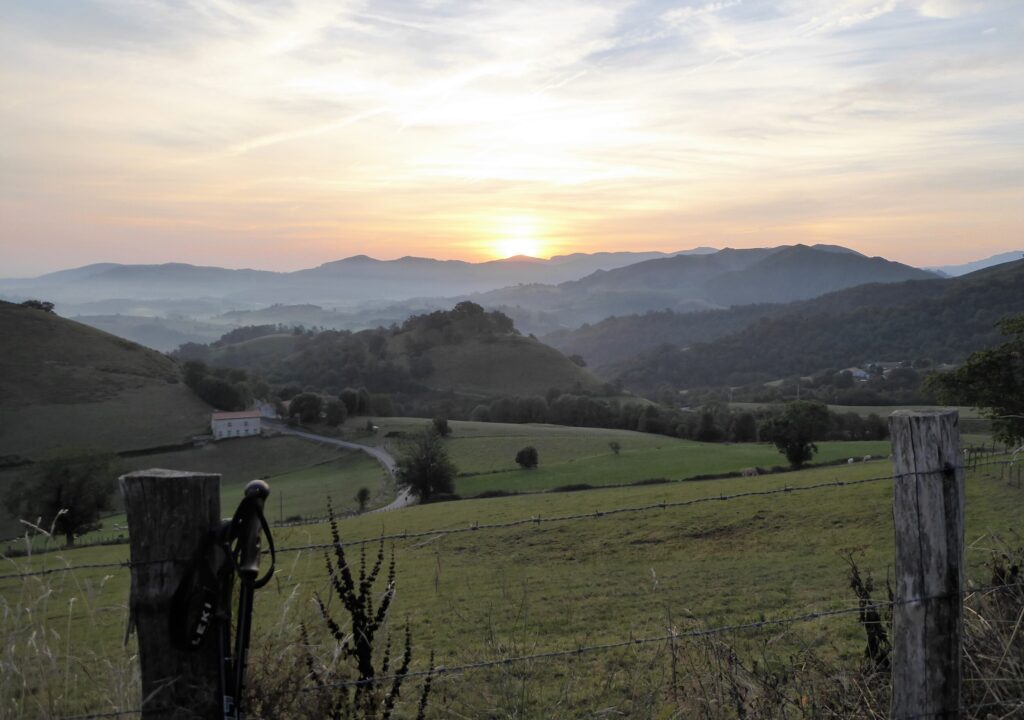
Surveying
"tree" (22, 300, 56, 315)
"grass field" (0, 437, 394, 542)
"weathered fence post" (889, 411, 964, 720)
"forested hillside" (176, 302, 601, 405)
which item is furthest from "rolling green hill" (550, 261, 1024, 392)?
"weathered fence post" (889, 411, 964, 720)

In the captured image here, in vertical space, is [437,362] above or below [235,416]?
above

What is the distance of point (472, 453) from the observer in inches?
2378

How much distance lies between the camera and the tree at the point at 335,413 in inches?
3189

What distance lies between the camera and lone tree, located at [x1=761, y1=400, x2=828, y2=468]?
143ft

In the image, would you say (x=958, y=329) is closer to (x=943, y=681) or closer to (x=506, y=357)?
(x=506, y=357)

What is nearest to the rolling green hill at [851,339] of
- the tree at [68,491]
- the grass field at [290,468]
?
the grass field at [290,468]

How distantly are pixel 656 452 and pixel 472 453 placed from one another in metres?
15.4

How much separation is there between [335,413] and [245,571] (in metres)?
80.8

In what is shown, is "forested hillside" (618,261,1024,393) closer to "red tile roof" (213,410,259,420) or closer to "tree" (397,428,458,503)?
"red tile roof" (213,410,259,420)

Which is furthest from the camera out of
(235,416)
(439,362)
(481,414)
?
(439,362)

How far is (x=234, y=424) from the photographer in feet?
244

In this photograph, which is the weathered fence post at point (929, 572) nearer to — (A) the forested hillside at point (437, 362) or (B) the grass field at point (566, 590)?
(B) the grass field at point (566, 590)

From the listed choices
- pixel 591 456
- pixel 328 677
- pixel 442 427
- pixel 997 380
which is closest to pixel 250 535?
pixel 328 677

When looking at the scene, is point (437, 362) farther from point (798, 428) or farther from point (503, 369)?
point (798, 428)
